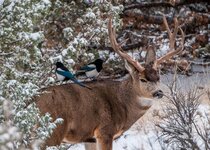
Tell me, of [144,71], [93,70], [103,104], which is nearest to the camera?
[103,104]

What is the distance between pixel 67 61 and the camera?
9.28m

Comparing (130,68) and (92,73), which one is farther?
(92,73)

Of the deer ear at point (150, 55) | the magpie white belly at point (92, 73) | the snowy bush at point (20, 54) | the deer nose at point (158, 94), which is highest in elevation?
the snowy bush at point (20, 54)

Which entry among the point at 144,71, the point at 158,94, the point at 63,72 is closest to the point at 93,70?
the point at 144,71

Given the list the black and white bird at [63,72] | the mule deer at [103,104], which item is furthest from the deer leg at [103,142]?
the black and white bird at [63,72]

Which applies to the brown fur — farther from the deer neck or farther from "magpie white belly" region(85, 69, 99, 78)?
"magpie white belly" region(85, 69, 99, 78)

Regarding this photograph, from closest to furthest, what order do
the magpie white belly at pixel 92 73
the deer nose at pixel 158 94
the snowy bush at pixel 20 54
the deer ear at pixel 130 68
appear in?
the snowy bush at pixel 20 54, the deer nose at pixel 158 94, the deer ear at pixel 130 68, the magpie white belly at pixel 92 73

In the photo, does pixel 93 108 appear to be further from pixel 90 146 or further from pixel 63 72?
pixel 90 146

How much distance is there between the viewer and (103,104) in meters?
9.08

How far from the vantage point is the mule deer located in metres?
8.48

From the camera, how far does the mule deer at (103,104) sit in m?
8.48

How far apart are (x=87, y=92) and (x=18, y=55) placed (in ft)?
3.52

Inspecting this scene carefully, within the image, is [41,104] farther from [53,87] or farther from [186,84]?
[186,84]

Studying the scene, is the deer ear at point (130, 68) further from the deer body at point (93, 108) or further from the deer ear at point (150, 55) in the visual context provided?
the deer ear at point (150, 55)
